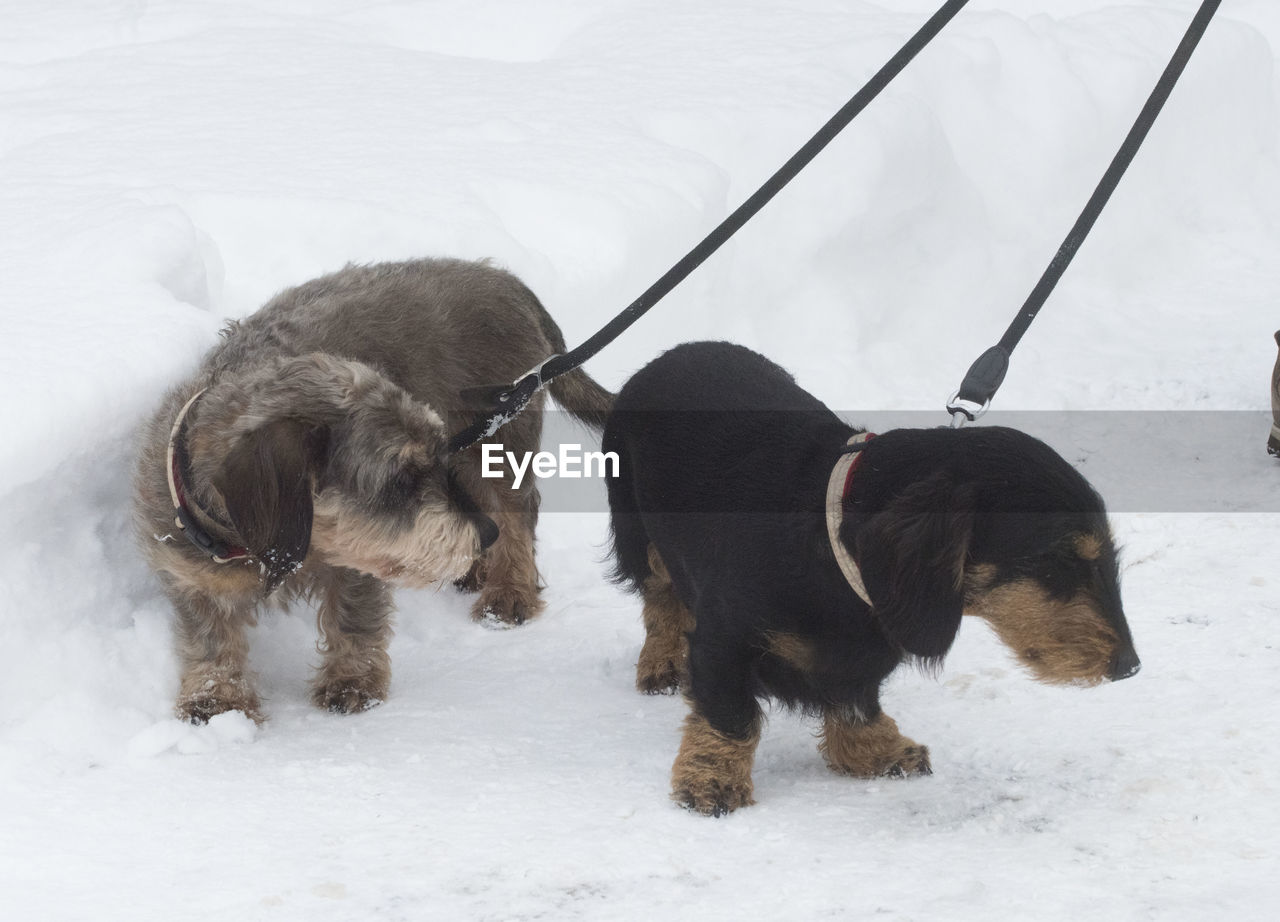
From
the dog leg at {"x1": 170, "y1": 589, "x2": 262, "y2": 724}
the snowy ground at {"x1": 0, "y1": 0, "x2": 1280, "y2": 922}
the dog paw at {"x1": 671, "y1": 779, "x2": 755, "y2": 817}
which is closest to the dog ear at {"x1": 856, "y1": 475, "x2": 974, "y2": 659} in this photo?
the snowy ground at {"x1": 0, "y1": 0, "x2": 1280, "y2": 922}

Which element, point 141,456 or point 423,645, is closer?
point 141,456

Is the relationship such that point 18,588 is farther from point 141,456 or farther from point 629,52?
point 629,52

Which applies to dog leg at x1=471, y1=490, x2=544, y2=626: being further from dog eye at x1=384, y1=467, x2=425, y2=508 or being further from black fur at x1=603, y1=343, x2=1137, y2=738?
dog eye at x1=384, y1=467, x2=425, y2=508

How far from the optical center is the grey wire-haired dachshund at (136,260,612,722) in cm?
359

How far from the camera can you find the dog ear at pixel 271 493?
3.47 metres

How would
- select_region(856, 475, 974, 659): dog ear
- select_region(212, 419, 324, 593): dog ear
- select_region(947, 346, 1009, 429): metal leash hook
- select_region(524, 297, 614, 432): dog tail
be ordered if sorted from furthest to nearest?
1. select_region(524, 297, 614, 432): dog tail
2. select_region(212, 419, 324, 593): dog ear
3. select_region(947, 346, 1009, 429): metal leash hook
4. select_region(856, 475, 974, 659): dog ear

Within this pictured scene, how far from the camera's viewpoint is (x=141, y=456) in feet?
13.1

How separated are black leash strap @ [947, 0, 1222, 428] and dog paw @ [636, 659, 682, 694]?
131cm

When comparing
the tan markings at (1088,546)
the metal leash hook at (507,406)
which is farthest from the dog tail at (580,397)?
the tan markings at (1088,546)

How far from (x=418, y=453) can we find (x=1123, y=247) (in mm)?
5867

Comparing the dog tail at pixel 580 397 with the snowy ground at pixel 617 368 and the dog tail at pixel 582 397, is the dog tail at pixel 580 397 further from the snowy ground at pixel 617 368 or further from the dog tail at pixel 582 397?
the snowy ground at pixel 617 368

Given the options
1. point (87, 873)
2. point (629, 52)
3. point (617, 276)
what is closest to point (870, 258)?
point (617, 276)

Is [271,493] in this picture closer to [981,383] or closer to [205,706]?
[205,706]
